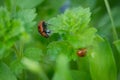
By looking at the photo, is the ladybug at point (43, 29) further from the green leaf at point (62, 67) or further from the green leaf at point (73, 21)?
the green leaf at point (62, 67)

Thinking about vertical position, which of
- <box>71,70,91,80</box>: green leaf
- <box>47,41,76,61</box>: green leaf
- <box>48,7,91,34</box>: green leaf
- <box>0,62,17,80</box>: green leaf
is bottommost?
<box>71,70,91,80</box>: green leaf

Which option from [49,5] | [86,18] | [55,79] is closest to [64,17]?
[86,18]

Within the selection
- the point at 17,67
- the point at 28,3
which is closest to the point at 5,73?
the point at 17,67

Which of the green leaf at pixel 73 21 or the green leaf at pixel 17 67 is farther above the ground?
the green leaf at pixel 73 21

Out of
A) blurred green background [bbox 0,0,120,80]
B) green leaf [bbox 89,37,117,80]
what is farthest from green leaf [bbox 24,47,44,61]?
green leaf [bbox 89,37,117,80]

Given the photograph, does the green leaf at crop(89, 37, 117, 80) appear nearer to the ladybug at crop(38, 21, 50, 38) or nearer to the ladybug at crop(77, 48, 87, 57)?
the ladybug at crop(77, 48, 87, 57)

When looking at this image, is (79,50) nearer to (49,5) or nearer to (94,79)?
(94,79)

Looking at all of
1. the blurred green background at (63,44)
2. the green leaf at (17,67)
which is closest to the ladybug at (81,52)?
the blurred green background at (63,44)

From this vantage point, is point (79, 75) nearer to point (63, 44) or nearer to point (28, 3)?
point (63, 44)
